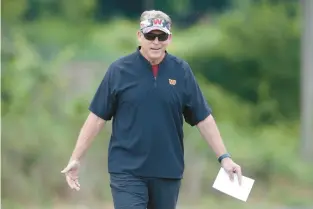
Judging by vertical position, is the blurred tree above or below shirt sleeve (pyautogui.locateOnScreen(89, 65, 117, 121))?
above

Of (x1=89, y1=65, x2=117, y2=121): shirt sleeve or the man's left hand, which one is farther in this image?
the man's left hand

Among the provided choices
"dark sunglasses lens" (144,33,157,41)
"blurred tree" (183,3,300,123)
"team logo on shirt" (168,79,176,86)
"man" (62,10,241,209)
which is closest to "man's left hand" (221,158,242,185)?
"man" (62,10,241,209)

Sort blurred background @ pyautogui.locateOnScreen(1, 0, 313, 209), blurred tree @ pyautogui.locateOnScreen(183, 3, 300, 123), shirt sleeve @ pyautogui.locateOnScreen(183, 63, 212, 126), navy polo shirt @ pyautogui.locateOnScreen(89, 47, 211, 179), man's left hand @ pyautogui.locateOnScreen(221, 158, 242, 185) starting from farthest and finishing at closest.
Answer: blurred tree @ pyautogui.locateOnScreen(183, 3, 300, 123), blurred background @ pyautogui.locateOnScreen(1, 0, 313, 209), man's left hand @ pyautogui.locateOnScreen(221, 158, 242, 185), shirt sleeve @ pyautogui.locateOnScreen(183, 63, 212, 126), navy polo shirt @ pyautogui.locateOnScreen(89, 47, 211, 179)

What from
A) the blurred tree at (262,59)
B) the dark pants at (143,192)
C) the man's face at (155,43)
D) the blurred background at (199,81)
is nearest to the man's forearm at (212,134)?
the dark pants at (143,192)

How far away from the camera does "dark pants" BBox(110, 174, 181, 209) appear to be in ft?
18.9

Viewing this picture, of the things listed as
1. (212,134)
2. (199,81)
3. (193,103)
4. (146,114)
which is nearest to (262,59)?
(199,81)

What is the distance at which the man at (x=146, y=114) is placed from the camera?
5.71 metres

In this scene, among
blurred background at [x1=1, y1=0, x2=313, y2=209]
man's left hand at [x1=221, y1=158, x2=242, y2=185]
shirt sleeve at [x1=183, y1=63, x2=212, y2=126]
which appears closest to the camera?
shirt sleeve at [x1=183, y1=63, x2=212, y2=126]

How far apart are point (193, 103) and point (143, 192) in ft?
1.93

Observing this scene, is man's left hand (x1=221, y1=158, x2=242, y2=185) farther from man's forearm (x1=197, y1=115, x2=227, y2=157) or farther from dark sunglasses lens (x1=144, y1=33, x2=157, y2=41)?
dark sunglasses lens (x1=144, y1=33, x2=157, y2=41)

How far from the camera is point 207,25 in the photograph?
34.3ft

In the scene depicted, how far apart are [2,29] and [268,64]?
2764mm

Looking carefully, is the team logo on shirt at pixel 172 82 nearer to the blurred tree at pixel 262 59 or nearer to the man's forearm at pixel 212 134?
the man's forearm at pixel 212 134

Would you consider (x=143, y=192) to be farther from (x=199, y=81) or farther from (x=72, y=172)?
(x=199, y=81)
